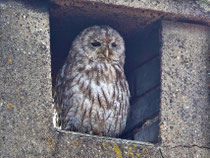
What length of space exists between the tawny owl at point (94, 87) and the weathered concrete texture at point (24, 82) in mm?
592

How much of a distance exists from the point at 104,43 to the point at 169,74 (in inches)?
26.2

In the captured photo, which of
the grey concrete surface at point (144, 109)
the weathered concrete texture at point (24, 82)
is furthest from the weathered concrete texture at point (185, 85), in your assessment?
the weathered concrete texture at point (24, 82)

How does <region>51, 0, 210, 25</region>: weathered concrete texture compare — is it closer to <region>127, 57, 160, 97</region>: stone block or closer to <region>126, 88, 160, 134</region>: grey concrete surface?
<region>127, 57, 160, 97</region>: stone block

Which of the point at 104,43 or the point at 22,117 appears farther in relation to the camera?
the point at 104,43

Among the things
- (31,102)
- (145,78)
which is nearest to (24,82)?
(31,102)

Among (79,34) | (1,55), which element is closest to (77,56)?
(79,34)

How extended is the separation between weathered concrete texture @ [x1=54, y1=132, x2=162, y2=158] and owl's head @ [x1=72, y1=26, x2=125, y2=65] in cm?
92

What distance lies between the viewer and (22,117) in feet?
10.7

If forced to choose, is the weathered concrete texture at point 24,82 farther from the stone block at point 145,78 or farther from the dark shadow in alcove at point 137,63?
the stone block at point 145,78

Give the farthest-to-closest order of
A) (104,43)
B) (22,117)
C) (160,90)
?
(104,43)
(160,90)
(22,117)

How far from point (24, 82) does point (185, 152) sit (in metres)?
1.24

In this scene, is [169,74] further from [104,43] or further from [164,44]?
[104,43]

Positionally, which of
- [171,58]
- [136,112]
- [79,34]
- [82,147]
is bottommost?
[82,147]

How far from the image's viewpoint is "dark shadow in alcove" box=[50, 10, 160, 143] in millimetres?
4074
